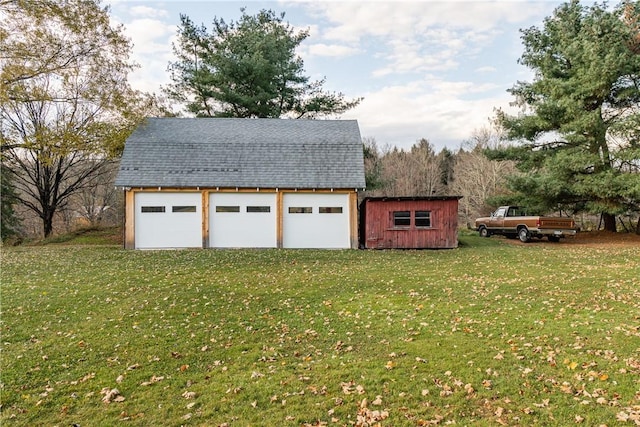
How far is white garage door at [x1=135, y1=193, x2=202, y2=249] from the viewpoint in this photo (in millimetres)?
18922

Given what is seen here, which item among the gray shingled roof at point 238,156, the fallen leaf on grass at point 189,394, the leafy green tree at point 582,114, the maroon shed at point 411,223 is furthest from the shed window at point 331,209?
the fallen leaf on grass at point 189,394

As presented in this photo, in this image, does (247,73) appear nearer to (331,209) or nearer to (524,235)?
(331,209)

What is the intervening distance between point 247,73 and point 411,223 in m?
16.2

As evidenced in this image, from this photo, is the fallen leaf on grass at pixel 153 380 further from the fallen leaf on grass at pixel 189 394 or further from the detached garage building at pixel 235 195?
the detached garage building at pixel 235 195

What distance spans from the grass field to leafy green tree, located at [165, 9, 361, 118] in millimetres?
19571

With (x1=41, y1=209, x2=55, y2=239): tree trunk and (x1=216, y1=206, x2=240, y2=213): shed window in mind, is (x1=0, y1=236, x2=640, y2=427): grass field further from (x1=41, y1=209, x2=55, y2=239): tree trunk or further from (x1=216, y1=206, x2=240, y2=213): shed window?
(x1=41, y1=209, x2=55, y2=239): tree trunk

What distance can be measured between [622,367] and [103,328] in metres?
7.77

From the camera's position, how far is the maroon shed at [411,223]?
1938cm

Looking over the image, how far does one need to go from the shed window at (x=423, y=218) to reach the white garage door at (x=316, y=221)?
3.30m

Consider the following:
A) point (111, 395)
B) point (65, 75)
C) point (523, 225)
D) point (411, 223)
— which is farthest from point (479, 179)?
point (111, 395)

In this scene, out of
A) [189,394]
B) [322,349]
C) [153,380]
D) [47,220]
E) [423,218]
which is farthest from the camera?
[47,220]

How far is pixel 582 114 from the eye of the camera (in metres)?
20.1

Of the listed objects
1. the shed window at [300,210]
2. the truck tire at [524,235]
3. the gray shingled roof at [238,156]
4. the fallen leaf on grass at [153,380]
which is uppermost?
the gray shingled roof at [238,156]

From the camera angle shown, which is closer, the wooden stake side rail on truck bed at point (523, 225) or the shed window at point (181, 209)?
the shed window at point (181, 209)
